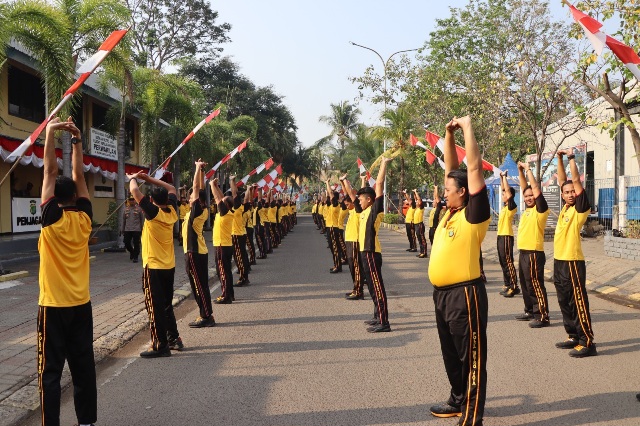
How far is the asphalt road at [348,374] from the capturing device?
456cm

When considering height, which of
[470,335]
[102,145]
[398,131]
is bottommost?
[470,335]

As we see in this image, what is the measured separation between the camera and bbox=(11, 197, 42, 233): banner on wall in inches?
655

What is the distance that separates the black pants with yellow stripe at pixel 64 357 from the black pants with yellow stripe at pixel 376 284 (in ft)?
13.2

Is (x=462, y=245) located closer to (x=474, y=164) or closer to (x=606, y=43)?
(x=474, y=164)

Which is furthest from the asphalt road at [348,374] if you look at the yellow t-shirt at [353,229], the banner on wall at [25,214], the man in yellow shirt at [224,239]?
the banner on wall at [25,214]

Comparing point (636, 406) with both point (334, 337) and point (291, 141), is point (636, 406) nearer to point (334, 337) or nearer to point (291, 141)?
point (334, 337)

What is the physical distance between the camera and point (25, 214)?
17.2 meters

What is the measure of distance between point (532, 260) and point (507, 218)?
2.03 metres

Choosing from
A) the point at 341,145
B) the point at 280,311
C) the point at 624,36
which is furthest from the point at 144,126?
the point at 341,145

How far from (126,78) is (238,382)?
12555 mm

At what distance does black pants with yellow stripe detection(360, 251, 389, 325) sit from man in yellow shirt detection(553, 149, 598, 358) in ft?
6.71

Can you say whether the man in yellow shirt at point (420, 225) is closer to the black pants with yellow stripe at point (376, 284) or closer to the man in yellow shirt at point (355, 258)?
the man in yellow shirt at point (355, 258)

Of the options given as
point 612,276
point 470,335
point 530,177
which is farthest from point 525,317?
point 470,335

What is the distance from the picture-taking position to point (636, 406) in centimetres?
464
